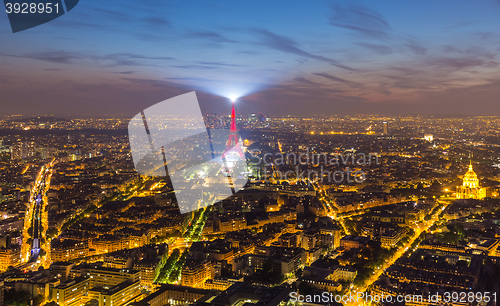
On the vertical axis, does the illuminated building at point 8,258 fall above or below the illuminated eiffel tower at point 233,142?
below

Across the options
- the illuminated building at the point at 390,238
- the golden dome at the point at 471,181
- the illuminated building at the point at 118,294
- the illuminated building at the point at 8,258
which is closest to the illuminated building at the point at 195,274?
the illuminated building at the point at 118,294

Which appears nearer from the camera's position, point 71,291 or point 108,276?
point 71,291

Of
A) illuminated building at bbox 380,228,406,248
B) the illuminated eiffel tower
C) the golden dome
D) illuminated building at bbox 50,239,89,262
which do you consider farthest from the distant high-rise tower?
illuminated building at bbox 50,239,89,262

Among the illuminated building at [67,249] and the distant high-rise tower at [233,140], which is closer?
the illuminated building at [67,249]

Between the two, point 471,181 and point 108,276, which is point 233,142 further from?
point 108,276

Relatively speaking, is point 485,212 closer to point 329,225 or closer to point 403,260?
point 329,225

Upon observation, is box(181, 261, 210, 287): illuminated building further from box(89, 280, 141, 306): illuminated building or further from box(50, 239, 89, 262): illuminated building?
box(50, 239, 89, 262): illuminated building

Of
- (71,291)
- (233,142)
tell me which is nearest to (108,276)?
(71,291)

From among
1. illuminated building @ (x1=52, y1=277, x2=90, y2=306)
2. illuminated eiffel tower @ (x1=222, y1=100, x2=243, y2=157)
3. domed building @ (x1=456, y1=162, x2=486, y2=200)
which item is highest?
illuminated eiffel tower @ (x1=222, y1=100, x2=243, y2=157)

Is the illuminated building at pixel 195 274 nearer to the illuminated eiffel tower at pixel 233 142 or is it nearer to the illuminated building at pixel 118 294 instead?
the illuminated building at pixel 118 294

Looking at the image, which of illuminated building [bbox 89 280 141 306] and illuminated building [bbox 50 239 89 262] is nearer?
illuminated building [bbox 89 280 141 306]

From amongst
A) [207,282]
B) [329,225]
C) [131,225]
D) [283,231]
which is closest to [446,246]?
[329,225]
